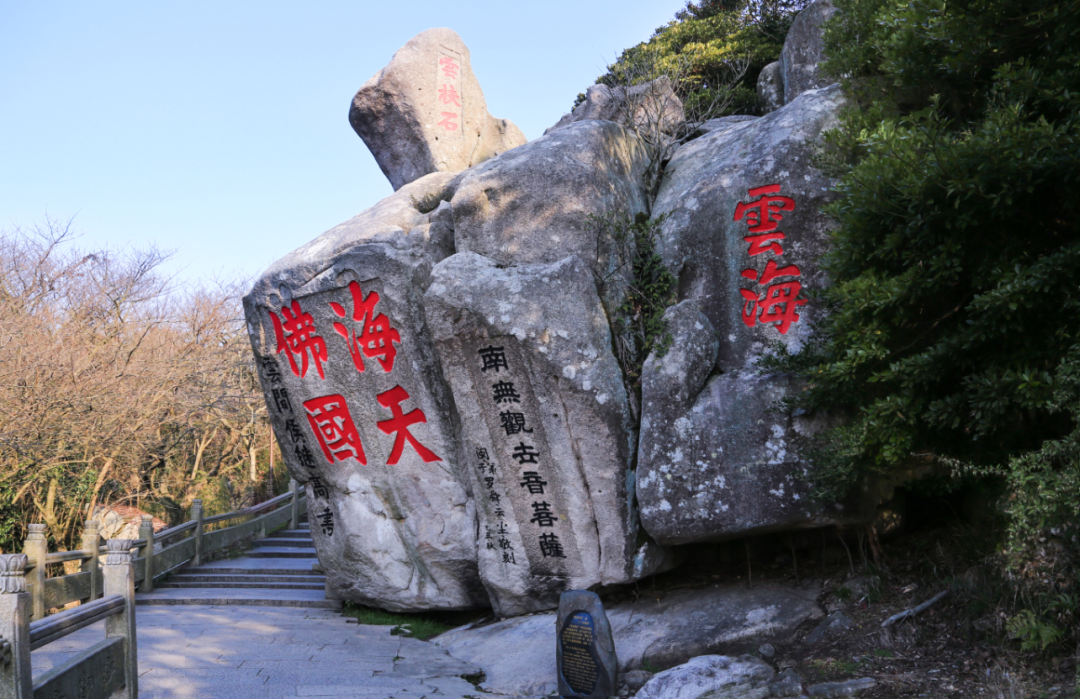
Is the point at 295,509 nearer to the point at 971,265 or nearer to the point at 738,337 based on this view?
the point at 738,337

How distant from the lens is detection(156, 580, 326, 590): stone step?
408 inches

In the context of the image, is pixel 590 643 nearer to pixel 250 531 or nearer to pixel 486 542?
pixel 486 542

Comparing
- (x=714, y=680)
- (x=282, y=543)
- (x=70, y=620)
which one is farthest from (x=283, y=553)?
(x=714, y=680)

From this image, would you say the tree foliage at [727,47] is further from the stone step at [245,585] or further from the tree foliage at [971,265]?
the stone step at [245,585]

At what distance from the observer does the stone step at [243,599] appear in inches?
373

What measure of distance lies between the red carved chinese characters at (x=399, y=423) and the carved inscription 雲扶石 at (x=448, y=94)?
4.68 meters

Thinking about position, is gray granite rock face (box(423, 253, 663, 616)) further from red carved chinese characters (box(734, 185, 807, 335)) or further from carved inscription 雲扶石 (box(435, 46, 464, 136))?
carved inscription 雲扶石 (box(435, 46, 464, 136))

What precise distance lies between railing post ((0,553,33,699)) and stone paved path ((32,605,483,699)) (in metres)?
2.18

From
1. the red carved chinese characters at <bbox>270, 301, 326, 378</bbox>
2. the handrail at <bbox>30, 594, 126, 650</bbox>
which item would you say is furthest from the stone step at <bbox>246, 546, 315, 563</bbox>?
the handrail at <bbox>30, 594, 126, 650</bbox>

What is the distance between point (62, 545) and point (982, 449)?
1459 centimetres

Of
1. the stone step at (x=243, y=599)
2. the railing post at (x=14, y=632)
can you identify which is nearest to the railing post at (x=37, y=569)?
the stone step at (x=243, y=599)

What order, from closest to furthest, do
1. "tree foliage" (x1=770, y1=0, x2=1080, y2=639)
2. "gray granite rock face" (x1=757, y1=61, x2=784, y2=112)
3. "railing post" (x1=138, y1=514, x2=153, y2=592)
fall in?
"tree foliage" (x1=770, y1=0, x2=1080, y2=639) → "railing post" (x1=138, y1=514, x2=153, y2=592) → "gray granite rock face" (x1=757, y1=61, x2=784, y2=112)

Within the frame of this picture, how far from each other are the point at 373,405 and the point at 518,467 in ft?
6.37

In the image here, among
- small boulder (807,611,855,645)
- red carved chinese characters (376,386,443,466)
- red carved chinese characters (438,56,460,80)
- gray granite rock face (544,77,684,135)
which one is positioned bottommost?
small boulder (807,611,855,645)
